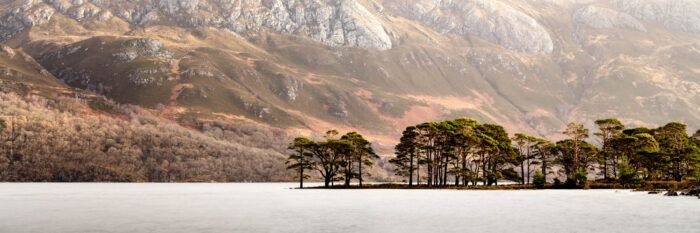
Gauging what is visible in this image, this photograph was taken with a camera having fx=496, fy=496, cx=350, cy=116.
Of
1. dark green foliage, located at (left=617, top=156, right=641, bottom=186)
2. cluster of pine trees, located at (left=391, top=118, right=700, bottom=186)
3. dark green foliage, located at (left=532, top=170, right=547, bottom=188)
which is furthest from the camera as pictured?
dark green foliage, located at (left=532, top=170, right=547, bottom=188)

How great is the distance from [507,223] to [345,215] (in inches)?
567

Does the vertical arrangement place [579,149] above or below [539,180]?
above

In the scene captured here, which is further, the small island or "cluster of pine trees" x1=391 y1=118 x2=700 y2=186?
"cluster of pine trees" x1=391 y1=118 x2=700 y2=186

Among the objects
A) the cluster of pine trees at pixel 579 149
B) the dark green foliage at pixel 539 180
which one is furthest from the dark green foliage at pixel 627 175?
the dark green foliage at pixel 539 180

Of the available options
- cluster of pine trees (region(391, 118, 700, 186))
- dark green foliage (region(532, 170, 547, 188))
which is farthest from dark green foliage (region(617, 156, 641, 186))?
dark green foliage (region(532, 170, 547, 188))

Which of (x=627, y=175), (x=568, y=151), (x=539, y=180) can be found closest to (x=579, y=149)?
(x=568, y=151)

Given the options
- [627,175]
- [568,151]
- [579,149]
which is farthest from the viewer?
[568,151]

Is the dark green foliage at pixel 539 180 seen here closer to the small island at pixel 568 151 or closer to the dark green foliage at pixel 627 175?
the small island at pixel 568 151

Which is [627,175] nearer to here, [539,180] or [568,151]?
[539,180]

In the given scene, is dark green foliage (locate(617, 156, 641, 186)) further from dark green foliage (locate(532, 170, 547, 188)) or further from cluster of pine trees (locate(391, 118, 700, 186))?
dark green foliage (locate(532, 170, 547, 188))

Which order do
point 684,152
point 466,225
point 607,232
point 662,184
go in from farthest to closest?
point 684,152, point 662,184, point 466,225, point 607,232

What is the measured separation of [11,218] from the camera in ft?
137

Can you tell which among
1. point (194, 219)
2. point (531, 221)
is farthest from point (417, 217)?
point (194, 219)

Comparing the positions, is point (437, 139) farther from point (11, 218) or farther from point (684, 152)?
point (11, 218)
